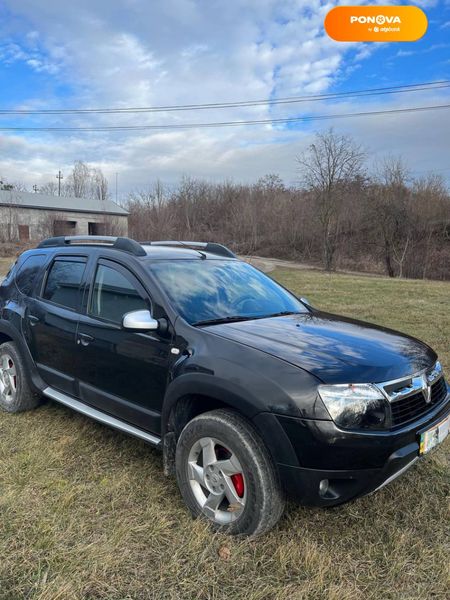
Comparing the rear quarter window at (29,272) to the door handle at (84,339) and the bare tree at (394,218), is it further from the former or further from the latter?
the bare tree at (394,218)

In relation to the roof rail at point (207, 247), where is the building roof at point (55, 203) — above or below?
above

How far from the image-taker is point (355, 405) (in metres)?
2.38

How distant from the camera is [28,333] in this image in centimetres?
427

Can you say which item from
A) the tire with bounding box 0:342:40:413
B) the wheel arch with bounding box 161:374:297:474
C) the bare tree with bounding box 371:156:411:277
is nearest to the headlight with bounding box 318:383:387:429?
the wheel arch with bounding box 161:374:297:474

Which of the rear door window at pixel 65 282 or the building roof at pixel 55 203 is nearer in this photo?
the rear door window at pixel 65 282

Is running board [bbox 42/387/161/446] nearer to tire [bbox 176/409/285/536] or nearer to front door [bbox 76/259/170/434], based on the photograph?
front door [bbox 76/259/170/434]

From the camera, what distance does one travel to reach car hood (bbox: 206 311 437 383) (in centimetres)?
250

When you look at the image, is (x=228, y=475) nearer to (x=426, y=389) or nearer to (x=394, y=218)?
(x=426, y=389)

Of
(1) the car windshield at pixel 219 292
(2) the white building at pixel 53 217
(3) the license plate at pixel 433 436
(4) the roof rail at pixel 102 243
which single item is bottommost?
(3) the license plate at pixel 433 436

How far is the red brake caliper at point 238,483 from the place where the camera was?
261cm

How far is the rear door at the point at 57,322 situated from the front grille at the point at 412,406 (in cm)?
247

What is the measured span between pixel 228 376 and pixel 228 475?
1.90 ft

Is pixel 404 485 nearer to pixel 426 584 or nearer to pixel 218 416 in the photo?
pixel 426 584

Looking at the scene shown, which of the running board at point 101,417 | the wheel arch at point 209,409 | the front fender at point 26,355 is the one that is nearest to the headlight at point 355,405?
the wheel arch at point 209,409
